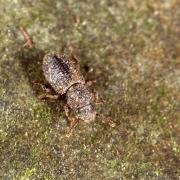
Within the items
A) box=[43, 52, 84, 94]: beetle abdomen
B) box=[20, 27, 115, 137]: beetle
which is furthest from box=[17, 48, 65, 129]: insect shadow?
box=[43, 52, 84, 94]: beetle abdomen

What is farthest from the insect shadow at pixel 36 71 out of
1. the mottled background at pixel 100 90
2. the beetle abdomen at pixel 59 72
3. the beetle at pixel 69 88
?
the beetle abdomen at pixel 59 72

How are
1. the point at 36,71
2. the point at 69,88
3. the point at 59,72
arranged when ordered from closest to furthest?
the point at 59,72 → the point at 69,88 → the point at 36,71

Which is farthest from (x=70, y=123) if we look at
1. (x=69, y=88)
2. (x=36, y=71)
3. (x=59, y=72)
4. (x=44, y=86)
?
(x=36, y=71)

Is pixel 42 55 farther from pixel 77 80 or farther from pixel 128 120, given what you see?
pixel 128 120

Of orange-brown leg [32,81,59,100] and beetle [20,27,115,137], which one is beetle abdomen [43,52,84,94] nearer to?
beetle [20,27,115,137]

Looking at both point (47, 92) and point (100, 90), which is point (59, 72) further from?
point (100, 90)

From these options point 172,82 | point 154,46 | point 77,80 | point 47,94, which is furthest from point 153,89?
point 47,94

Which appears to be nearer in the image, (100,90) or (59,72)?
(59,72)
